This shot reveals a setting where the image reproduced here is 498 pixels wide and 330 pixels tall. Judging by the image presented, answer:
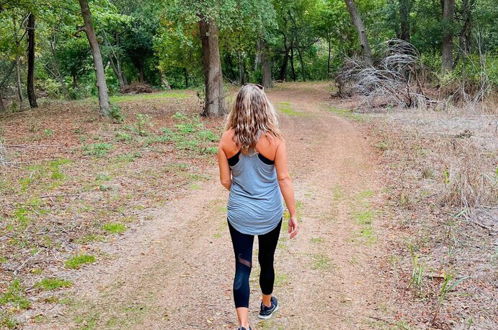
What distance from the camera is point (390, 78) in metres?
15.5

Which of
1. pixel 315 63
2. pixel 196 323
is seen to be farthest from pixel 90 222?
pixel 315 63

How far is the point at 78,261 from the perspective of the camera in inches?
203

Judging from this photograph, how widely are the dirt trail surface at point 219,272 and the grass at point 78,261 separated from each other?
132mm

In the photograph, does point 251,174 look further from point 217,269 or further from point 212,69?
point 212,69

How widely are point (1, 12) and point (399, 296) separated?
17.3m

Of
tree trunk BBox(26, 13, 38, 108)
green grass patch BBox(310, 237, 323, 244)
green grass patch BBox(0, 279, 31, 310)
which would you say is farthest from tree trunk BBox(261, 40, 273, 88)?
green grass patch BBox(0, 279, 31, 310)

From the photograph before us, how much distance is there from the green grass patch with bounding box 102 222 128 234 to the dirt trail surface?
8.2 inches

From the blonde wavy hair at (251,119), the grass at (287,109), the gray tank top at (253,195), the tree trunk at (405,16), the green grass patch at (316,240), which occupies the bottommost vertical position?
the green grass patch at (316,240)

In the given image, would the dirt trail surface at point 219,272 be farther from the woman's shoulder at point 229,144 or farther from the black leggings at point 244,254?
the woman's shoulder at point 229,144

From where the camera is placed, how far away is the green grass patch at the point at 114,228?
6.09 meters

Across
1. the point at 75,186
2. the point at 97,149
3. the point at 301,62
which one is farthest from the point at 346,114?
the point at 301,62

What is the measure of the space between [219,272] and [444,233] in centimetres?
274

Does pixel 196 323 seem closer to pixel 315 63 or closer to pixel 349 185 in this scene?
pixel 349 185

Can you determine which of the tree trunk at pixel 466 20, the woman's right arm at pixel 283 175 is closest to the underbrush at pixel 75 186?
the woman's right arm at pixel 283 175
